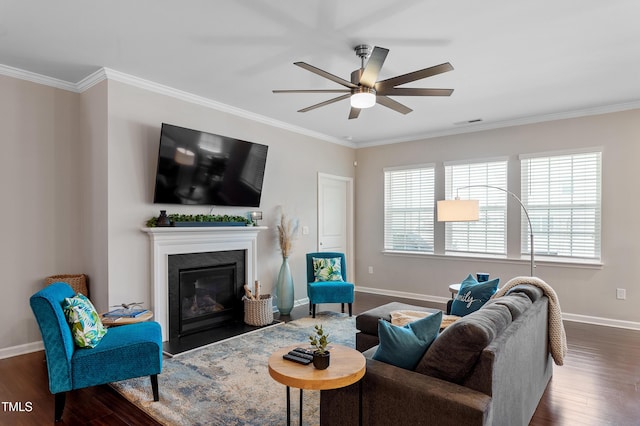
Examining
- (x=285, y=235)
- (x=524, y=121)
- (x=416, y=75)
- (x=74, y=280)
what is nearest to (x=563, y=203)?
(x=524, y=121)

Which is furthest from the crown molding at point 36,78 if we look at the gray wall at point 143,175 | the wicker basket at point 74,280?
the wicker basket at point 74,280

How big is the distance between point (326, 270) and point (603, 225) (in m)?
3.64

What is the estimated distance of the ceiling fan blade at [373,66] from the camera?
2.39m

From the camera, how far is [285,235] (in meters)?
5.26

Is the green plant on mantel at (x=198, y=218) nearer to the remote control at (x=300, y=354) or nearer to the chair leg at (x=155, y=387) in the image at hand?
the chair leg at (x=155, y=387)

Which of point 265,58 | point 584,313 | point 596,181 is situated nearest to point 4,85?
point 265,58

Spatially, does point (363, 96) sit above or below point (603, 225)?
above

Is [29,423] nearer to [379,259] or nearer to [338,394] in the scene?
[338,394]

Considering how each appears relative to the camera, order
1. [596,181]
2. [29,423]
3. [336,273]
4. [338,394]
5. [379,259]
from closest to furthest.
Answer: [338,394]
[29,423]
[596,181]
[336,273]
[379,259]

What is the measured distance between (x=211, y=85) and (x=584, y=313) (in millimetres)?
5455

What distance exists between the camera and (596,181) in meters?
4.80

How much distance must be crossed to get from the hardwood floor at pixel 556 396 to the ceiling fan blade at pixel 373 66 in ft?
8.67

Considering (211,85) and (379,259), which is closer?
(211,85)

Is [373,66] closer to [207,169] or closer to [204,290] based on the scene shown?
[207,169]
